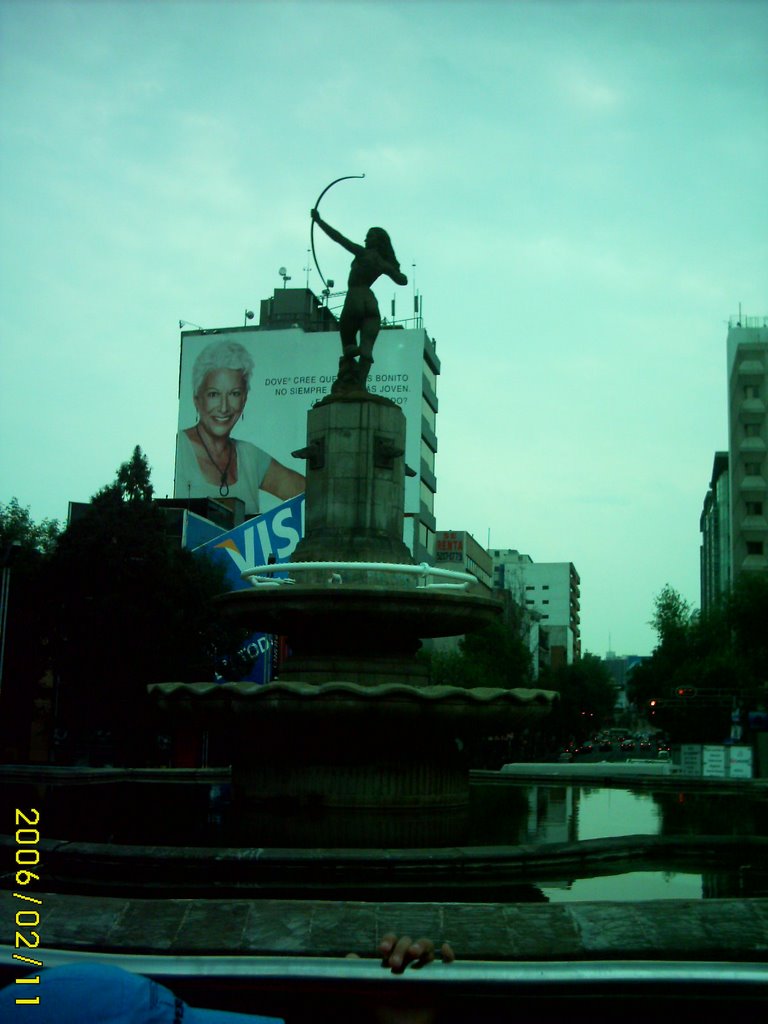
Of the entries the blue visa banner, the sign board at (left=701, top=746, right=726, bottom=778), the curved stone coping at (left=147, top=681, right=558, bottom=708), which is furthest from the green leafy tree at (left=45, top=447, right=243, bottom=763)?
the curved stone coping at (left=147, top=681, right=558, bottom=708)

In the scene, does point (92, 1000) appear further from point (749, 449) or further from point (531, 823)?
point (749, 449)

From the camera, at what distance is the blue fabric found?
236 cm

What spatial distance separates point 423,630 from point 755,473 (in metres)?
74.4

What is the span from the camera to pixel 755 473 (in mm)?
83375

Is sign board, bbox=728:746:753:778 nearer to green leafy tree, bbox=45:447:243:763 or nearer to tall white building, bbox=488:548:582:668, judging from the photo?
green leafy tree, bbox=45:447:243:763

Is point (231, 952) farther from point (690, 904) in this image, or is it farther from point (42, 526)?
point (42, 526)

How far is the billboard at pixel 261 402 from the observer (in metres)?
77.1

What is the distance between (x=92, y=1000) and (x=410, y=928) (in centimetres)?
400

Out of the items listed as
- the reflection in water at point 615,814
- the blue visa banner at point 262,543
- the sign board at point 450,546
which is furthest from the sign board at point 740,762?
the sign board at point 450,546

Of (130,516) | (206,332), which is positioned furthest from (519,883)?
(206,332)

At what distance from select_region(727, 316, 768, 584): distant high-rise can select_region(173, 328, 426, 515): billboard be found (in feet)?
75.1

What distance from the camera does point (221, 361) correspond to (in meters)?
80.1

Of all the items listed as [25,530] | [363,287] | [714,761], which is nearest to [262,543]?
[25,530]

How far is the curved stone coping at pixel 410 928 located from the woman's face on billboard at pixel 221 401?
73510 mm
